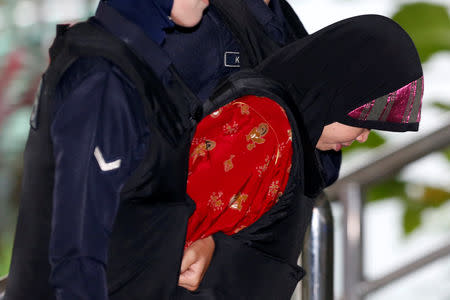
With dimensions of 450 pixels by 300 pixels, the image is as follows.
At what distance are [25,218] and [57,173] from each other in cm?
14

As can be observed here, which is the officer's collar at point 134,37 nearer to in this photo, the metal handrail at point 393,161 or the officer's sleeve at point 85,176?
the officer's sleeve at point 85,176

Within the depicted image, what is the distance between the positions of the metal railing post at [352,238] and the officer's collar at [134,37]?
0.94m

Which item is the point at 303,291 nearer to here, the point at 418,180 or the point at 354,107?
the point at 354,107

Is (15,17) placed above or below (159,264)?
below

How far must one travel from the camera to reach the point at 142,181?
1.05 metres

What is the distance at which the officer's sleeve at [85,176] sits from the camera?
984 mm

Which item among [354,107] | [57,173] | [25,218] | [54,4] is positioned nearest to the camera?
[57,173]

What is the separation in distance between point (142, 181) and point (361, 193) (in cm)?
98

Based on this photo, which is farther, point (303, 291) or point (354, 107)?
point (303, 291)

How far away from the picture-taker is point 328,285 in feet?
5.23

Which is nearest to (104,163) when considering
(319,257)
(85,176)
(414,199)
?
(85,176)

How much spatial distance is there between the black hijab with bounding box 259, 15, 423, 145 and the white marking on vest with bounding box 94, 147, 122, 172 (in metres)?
0.32

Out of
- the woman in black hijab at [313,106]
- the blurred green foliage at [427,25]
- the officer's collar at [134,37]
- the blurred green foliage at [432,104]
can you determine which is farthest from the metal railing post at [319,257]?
the blurred green foliage at [427,25]

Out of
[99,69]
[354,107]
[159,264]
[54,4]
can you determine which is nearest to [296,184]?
[354,107]
